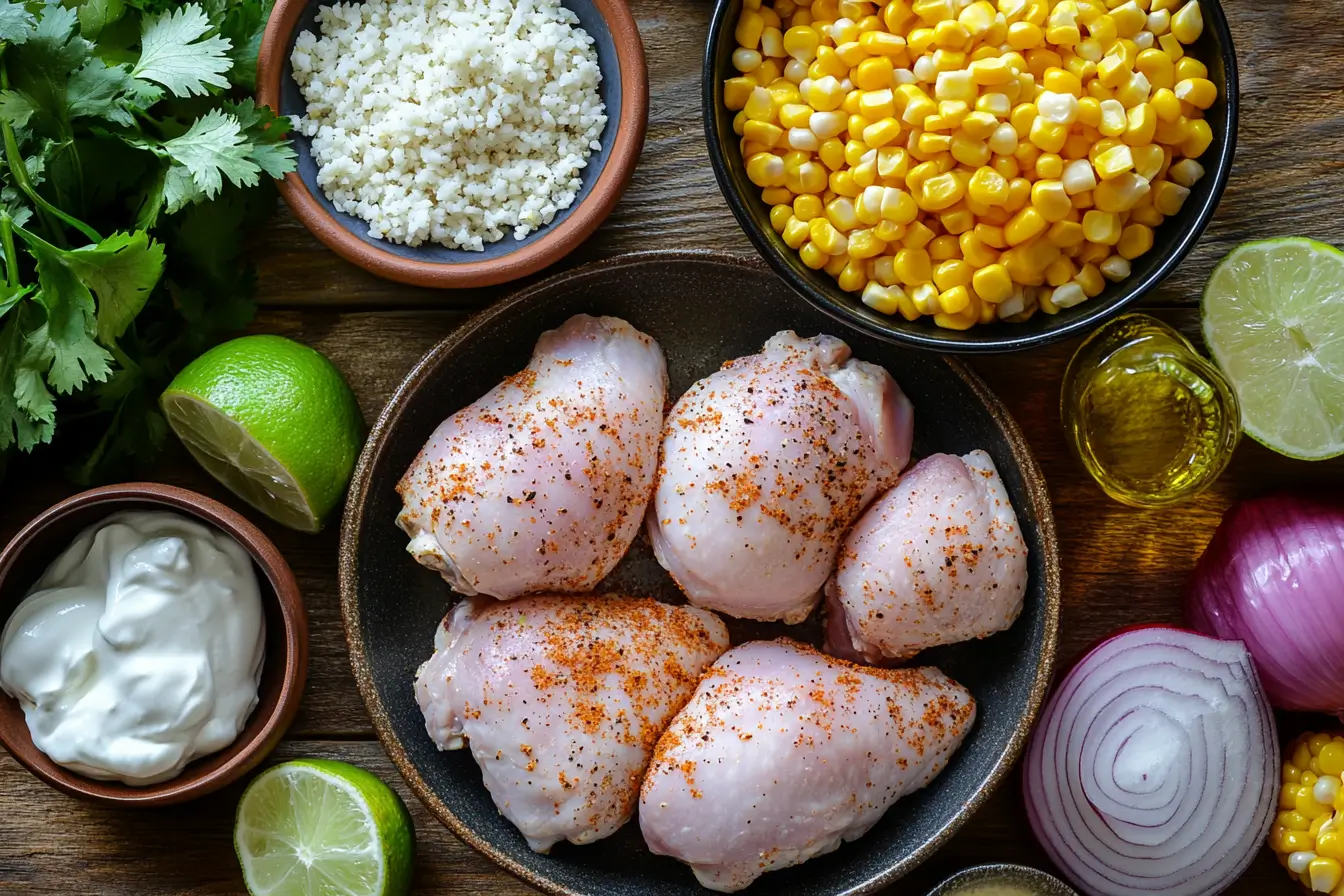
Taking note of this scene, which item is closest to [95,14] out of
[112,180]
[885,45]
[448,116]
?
[112,180]

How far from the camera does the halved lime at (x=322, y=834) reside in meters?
1.83

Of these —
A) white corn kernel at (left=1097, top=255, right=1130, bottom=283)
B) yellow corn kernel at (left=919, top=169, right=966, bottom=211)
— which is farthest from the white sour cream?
white corn kernel at (left=1097, top=255, right=1130, bottom=283)

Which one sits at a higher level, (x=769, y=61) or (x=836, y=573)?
(x=769, y=61)

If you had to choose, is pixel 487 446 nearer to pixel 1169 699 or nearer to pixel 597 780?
pixel 597 780

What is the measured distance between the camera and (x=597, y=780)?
179 cm

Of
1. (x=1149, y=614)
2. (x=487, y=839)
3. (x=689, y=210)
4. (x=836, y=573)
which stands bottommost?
(x=487, y=839)

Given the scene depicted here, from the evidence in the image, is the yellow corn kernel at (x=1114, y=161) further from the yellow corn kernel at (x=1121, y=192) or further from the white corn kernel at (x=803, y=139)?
the white corn kernel at (x=803, y=139)

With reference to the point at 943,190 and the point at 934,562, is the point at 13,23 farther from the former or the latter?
the point at 934,562

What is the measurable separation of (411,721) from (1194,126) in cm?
161

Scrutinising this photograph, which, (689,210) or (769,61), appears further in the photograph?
(689,210)

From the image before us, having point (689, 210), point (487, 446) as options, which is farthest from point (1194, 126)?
point (487, 446)

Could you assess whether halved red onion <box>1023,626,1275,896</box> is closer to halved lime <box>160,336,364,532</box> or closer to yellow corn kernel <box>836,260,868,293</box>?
yellow corn kernel <box>836,260,868,293</box>

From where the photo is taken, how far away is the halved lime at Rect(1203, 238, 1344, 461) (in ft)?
6.07

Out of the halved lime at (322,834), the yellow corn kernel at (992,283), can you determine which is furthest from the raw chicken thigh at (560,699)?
the yellow corn kernel at (992,283)
